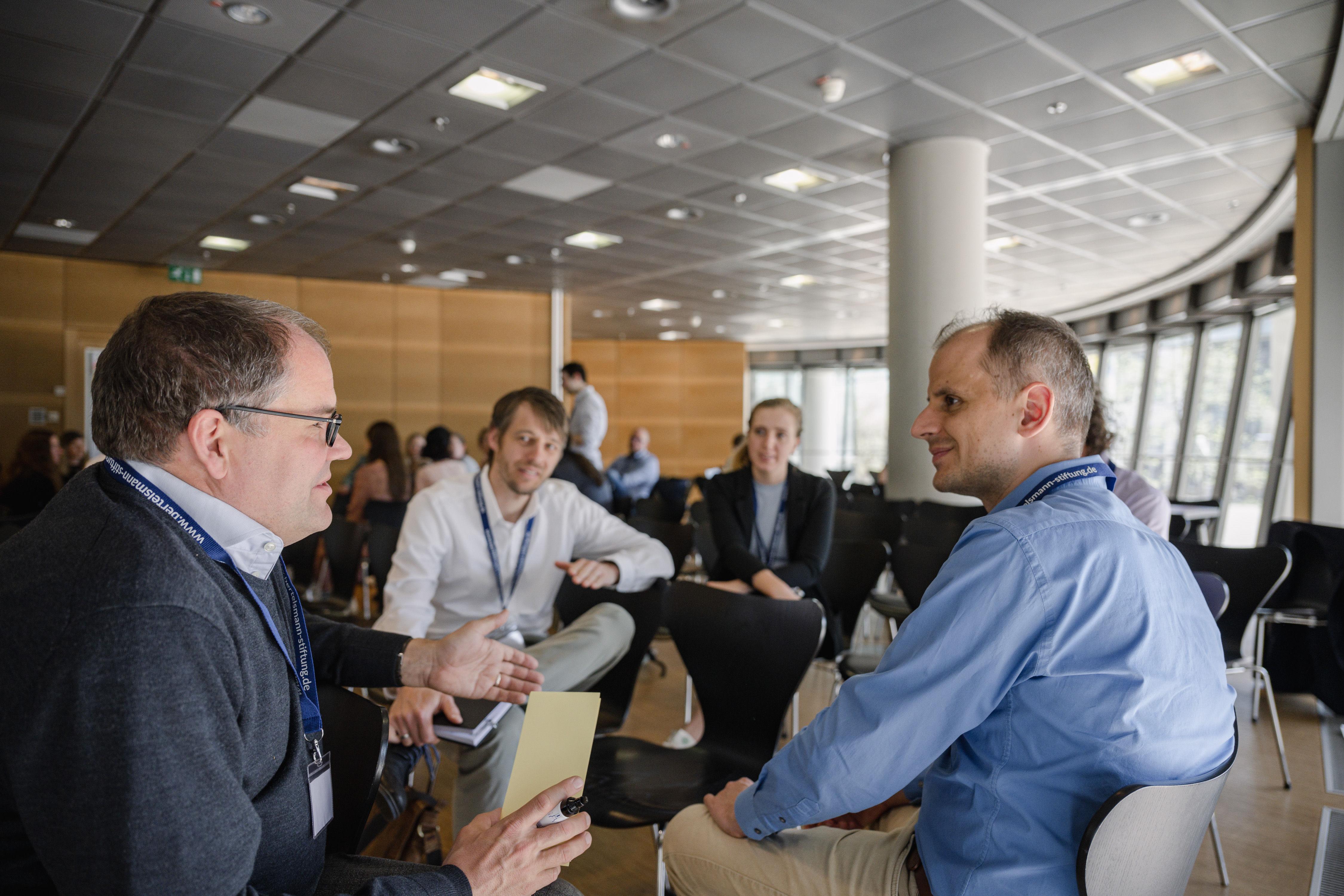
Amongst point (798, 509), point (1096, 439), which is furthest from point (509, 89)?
point (1096, 439)

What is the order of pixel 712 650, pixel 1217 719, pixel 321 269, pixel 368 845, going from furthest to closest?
pixel 321 269
pixel 712 650
pixel 368 845
pixel 1217 719

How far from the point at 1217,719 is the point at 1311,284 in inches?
218

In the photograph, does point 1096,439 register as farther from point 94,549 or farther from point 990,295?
point 990,295

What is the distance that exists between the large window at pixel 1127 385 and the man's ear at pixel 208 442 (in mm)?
13584

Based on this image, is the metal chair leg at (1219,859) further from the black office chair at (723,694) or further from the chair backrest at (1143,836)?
the chair backrest at (1143,836)

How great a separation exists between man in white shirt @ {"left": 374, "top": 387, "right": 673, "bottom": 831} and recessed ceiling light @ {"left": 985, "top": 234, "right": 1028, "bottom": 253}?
23.9 feet

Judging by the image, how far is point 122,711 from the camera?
78 cm

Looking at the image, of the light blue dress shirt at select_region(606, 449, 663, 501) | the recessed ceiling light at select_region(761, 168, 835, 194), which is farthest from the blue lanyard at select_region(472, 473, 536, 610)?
the light blue dress shirt at select_region(606, 449, 663, 501)

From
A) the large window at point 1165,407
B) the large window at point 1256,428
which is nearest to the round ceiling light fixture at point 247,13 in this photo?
the large window at point 1256,428

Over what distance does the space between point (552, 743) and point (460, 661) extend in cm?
46

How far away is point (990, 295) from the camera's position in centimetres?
1202

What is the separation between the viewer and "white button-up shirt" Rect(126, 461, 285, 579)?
3.28 ft

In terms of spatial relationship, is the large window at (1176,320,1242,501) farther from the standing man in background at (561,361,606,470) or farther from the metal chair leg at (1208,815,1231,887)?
the metal chair leg at (1208,815,1231,887)

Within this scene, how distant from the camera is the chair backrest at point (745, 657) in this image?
7.28 ft
